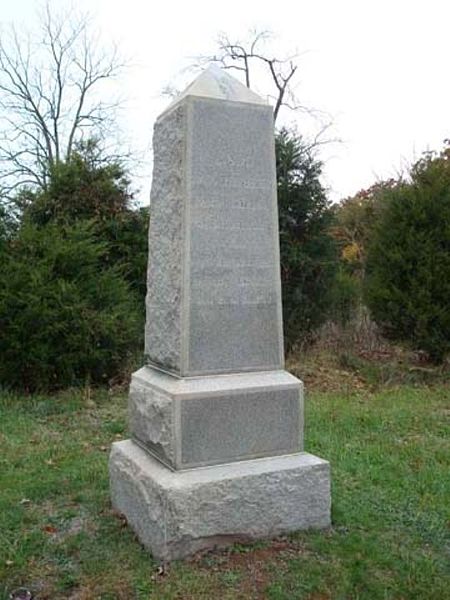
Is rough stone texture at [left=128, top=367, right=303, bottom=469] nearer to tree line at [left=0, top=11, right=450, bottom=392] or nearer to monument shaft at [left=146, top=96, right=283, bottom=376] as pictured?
monument shaft at [left=146, top=96, right=283, bottom=376]

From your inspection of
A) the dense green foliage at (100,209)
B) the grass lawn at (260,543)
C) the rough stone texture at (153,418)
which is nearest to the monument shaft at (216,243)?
the rough stone texture at (153,418)

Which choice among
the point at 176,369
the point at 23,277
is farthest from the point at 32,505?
the point at 23,277

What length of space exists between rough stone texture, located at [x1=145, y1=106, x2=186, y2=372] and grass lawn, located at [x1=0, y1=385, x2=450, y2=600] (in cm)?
97

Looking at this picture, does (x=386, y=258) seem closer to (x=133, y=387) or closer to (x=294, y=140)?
(x=294, y=140)

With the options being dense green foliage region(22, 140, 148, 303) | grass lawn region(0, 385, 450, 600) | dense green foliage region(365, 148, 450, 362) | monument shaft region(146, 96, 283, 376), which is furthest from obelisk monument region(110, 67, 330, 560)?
dense green foliage region(22, 140, 148, 303)

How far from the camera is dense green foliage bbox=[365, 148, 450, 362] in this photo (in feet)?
25.6

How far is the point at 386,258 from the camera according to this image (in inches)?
323

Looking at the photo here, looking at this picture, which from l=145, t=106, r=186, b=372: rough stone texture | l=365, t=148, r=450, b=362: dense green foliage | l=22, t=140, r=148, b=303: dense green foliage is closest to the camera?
l=145, t=106, r=186, b=372: rough stone texture

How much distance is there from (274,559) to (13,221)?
6.86 m

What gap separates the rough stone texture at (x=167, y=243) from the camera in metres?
3.03

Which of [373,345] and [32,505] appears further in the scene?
[373,345]

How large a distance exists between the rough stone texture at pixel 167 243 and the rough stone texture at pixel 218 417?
6.7 inches

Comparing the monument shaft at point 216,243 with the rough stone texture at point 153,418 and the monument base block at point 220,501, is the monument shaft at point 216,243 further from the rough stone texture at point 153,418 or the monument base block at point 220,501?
the monument base block at point 220,501

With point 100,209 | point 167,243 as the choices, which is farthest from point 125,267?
point 167,243
